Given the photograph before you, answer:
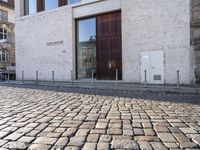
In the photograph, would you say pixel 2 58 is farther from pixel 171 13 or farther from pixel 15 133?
pixel 15 133

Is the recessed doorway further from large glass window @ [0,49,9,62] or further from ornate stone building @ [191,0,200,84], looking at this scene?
large glass window @ [0,49,9,62]

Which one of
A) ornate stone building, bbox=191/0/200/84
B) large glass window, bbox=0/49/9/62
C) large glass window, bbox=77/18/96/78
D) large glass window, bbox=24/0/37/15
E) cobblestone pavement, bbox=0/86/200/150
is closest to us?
cobblestone pavement, bbox=0/86/200/150

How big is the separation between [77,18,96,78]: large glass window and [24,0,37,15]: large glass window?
21.1 feet

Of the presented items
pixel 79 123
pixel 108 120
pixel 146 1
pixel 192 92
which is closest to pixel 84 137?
pixel 79 123

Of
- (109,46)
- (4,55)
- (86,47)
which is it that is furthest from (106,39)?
(4,55)

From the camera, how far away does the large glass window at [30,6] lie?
28078 millimetres

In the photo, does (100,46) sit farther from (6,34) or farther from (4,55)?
(6,34)

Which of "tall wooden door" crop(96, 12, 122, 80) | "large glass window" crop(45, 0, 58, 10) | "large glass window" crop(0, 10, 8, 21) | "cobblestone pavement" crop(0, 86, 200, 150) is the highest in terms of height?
"large glass window" crop(0, 10, 8, 21)

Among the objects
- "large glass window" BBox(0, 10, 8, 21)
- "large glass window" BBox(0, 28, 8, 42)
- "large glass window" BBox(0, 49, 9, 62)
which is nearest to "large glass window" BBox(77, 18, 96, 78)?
"large glass window" BBox(0, 49, 9, 62)

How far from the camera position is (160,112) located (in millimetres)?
7312

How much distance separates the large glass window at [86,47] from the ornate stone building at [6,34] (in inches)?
994

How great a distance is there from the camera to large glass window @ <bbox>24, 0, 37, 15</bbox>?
2808 centimetres

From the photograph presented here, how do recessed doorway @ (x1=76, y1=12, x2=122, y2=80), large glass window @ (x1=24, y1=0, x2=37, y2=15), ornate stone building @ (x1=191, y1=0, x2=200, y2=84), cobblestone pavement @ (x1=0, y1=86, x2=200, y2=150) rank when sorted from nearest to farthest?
cobblestone pavement @ (x1=0, y1=86, x2=200, y2=150) → ornate stone building @ (x1=191, y1=0, x2=200, y2=84) → recessed doorway @ (x1=76, y1=12, x2=122, y2=80) → large glass window @ (x1=24, y1=0, x2=37, y2=15)

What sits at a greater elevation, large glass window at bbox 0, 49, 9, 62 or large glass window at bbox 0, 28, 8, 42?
large glass window at bbox 0, 28, 8, 42
